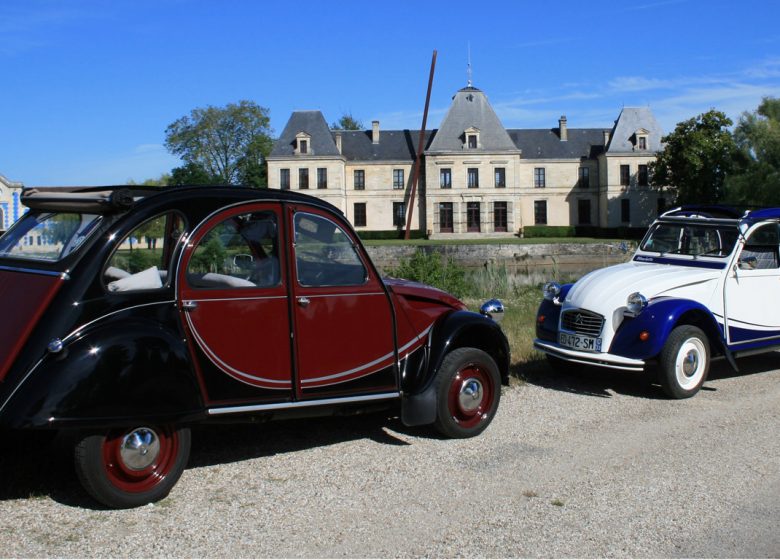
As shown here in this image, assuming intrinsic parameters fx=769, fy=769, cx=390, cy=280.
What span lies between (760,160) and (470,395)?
5766 centimetres

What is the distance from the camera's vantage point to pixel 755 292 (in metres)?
9.23

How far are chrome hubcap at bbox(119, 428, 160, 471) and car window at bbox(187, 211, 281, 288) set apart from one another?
1030 mm

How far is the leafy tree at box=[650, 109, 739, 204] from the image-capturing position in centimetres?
6544

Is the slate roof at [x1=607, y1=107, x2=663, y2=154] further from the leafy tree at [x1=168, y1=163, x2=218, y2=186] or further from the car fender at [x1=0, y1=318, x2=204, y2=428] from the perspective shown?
the car fender at [x1=0, y1=318, x2=204, y2=428]

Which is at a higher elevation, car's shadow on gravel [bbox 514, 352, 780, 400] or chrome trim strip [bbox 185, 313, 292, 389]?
chrome trim strip [bbox 185, 313, 292, 389]

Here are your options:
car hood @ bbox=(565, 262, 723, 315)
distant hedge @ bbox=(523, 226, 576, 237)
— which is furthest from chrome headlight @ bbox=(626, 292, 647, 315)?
distant hedge @ bbox=(523, 226, 576, 237)

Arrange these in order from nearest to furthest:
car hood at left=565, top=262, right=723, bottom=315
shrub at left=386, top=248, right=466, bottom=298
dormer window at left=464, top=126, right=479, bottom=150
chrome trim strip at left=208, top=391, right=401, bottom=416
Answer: chrome trim strip at left=208, top=391, right=401, bottom=416
car hood at left=565, top=262, right=723, bottom=315
shrub at left=386, top=248, right=466, bottom=298
dormer window at left=464, top=126, right=479, bottom=150

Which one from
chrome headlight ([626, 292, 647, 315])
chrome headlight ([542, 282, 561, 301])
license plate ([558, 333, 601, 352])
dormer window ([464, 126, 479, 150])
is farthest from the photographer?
dormer window ([464, 126, 479, 150])

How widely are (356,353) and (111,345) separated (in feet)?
6.28

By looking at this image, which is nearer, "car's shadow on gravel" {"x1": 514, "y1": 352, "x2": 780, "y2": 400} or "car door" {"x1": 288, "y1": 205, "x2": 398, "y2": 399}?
"car door" {"x1": 288, "y1": 205, "x2": 398, "y2": 399}

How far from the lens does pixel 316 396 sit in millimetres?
5688

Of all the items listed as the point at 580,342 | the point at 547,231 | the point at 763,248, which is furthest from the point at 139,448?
the point at 547,231

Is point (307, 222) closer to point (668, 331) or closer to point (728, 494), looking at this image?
point (728, 494)

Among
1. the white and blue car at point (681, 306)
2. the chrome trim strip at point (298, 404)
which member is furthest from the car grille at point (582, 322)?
the chrome trim strip at point (298, 404)
